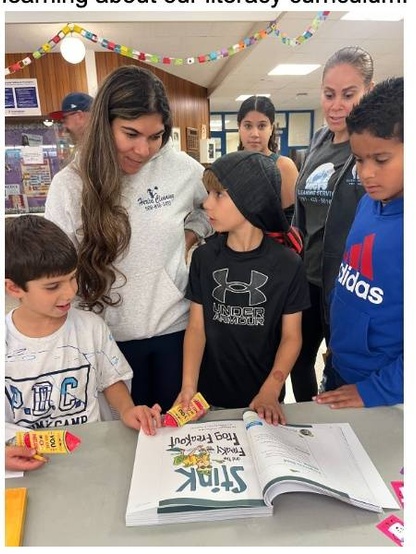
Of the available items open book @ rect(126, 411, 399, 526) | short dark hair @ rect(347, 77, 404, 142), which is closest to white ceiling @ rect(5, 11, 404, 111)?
short dark hair @ rect(347, 77, 404, 142)

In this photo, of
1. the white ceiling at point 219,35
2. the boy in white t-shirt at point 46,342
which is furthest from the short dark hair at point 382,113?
the white ceiling at point 219,35

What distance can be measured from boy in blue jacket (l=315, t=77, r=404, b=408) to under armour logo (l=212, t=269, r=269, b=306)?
9.3 inches

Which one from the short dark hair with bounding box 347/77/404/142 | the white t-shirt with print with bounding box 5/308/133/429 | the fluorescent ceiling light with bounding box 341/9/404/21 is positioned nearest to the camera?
the short dark hair with bounding box 347/77/404/142

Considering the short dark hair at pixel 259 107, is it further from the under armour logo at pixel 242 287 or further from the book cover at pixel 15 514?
the book cover at pixel 15 514

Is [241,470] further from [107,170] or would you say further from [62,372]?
[107,170]

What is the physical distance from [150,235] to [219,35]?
450 centimetres

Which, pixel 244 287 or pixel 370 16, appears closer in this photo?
pixel 244 287

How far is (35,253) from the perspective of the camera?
3.35ft

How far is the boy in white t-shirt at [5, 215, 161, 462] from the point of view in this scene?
3.34 ft

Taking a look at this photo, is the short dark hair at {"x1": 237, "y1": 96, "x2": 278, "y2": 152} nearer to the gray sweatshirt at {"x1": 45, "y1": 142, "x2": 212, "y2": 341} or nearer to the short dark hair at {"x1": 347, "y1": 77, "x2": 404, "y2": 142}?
the gray sweatshirt at {"x1": 45, "y1": 142, "x2": 212, "y2": 341}

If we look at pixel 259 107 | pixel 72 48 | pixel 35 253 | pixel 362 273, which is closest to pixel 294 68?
pixel 72 48

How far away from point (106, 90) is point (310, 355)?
1264 millimetres

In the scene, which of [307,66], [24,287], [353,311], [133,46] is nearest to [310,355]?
[353,311]

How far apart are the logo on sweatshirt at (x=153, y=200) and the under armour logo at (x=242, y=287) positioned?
26cm
